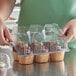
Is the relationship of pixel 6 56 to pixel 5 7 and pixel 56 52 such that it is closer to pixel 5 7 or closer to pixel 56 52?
pixel 56 52

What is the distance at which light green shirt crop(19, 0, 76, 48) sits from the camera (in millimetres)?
1996

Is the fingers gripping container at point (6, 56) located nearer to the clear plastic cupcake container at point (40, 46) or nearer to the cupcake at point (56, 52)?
the clear plastic cupcake container at point (40, 46)

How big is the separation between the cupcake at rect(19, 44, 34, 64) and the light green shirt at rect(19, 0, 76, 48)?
533mm

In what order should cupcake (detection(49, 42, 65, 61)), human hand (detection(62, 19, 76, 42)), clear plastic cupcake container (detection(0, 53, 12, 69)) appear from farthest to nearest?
human hand (detection(62, 19, 76, 42)) → cupcake (detection(49, 42, 65, 61)) → clear plastic cupcake container (detection(0, 53, 12, 69))

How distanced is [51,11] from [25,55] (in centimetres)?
58

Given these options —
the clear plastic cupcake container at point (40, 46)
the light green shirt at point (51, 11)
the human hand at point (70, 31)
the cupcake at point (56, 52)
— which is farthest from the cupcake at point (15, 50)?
the light green shirt at point (51, 11)

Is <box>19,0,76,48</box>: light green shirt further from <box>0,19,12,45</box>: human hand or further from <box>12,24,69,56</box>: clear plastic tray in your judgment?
<box>0,19,12,45</box>: human hand

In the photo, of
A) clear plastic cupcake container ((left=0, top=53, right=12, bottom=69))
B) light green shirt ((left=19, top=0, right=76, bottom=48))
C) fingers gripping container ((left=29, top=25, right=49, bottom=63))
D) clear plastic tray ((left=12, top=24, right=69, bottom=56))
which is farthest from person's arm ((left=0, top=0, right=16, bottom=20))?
clear plastic cupcake container ((left=0, top=53, right=12, bottom=69))

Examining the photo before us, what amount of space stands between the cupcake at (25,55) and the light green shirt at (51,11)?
1.75ft

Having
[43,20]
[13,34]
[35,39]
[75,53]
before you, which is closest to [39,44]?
[35,39]

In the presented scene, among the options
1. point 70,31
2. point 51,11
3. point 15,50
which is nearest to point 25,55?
point 15,50

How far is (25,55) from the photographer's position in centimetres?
150

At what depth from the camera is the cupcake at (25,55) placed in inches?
58.9

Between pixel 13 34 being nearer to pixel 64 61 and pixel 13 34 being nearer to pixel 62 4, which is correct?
pixel 64 61
